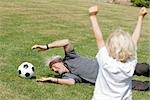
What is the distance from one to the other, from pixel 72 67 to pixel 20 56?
7.93 feet

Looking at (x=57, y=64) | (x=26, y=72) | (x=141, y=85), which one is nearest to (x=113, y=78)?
(x=141, y=85)

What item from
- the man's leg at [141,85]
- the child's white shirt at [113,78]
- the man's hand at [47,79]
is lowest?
the man's leg at [141,85]

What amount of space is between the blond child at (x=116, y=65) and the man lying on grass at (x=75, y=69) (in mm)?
2757

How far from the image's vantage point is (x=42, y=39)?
1348 cm

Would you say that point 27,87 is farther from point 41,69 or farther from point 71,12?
point 71,12

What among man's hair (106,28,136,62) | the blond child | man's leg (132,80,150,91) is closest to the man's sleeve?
man's leg (132,80,150,91)

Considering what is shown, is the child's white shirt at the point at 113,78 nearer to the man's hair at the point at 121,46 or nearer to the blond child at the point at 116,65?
the blond child at the point at 116,65

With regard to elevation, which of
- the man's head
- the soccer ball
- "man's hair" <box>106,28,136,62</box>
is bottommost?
the soccer ball

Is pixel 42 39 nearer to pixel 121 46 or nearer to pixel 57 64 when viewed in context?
pixel 57 64

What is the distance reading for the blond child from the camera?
4984 mm

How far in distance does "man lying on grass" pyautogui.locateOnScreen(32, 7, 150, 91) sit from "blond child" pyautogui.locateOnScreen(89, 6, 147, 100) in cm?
276

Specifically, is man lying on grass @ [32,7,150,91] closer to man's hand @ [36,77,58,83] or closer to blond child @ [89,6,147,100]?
man's hand @ [36,77,58,83]

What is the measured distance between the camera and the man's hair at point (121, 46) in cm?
496

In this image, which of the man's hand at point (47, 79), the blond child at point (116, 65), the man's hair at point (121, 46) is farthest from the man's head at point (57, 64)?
the man's hair at point (121, 46)
